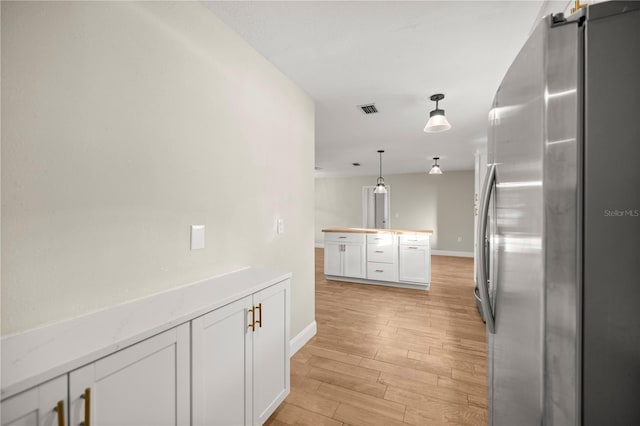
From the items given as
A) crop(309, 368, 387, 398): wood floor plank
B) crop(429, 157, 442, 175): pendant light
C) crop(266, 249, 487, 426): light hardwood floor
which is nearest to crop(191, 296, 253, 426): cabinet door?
crop(266, 249, 487, 426): light hardwood floor

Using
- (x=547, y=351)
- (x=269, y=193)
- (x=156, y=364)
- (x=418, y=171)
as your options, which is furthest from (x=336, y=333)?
(x=418, y=171)

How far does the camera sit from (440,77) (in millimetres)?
2299

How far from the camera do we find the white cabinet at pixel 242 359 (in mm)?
1138

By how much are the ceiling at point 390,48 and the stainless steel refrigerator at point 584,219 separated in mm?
1102

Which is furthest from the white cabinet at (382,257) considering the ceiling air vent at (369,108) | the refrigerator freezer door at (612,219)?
the refrigerator freezer door at (612,219)

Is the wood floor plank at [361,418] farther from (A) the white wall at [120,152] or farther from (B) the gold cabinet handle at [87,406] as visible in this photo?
(B) the gold cabinet handle at [87,406]

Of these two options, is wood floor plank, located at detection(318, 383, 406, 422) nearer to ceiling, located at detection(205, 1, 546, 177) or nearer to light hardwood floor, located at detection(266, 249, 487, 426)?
light hardwood floor, located at detection(266, 249, 487, 426)

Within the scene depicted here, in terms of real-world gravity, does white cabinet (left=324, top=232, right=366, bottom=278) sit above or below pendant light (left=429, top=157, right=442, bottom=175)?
below

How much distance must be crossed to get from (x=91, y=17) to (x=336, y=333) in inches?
113

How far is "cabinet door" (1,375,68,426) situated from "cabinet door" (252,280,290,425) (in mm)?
782

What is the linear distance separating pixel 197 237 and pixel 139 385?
766 mm

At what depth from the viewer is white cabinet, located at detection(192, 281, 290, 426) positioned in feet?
3.73

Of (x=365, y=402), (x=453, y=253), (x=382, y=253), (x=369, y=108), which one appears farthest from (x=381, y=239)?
(x=453, y=253)

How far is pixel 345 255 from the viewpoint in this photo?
4.78 m
